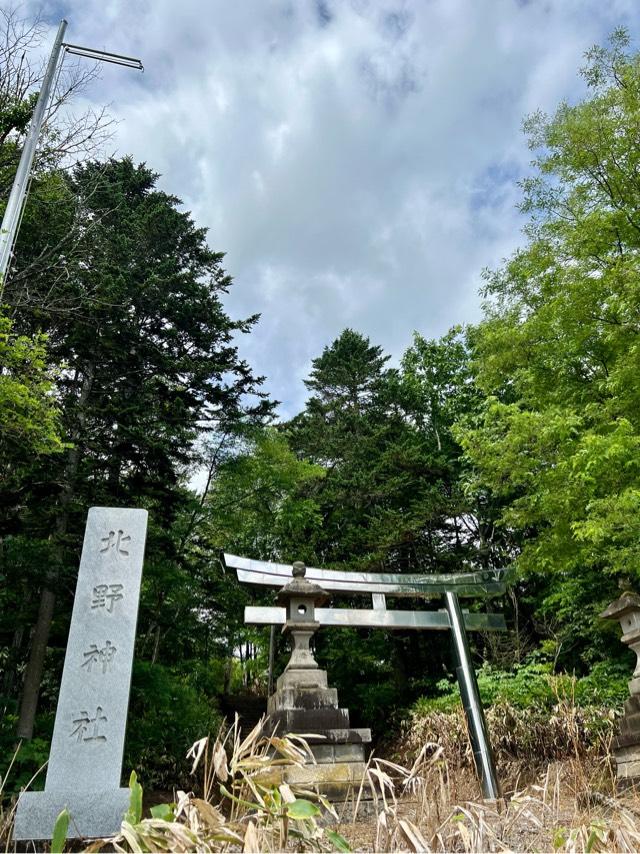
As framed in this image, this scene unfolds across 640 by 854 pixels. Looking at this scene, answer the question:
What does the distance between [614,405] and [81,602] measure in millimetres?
6478

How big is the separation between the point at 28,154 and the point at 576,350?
7.25m

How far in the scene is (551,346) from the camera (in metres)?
7.66

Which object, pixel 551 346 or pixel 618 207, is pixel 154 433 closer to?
pixel 551 346

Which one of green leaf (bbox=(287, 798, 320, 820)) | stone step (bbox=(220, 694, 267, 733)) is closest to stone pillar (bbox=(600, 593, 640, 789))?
green leaf (bbox=(287, 798, 320, 820))

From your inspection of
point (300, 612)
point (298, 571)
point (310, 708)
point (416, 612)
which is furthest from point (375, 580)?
point (310, 708)

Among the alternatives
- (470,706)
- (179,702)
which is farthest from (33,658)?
(470,706)

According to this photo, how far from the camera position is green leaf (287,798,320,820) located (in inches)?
42.9

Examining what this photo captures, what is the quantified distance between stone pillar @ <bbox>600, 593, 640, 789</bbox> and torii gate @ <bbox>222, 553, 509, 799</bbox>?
162cm

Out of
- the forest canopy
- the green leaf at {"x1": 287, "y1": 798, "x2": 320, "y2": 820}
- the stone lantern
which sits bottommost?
the green leaf at {"x1": 287, "y1": 798, "x2": 320, "y2": 820}

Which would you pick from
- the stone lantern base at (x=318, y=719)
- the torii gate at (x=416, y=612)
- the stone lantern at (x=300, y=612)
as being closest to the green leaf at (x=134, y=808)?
the stone lantern base at (x=318, y=719)

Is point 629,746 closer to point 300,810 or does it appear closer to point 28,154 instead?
point 300,810

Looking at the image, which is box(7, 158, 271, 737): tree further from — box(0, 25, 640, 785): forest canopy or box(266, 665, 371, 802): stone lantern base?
box(266, 665, 371, 802): stone lantern base

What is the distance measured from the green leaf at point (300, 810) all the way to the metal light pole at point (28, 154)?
5327mm

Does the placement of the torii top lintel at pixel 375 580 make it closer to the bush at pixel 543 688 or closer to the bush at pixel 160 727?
the bush at pixel 543 688
